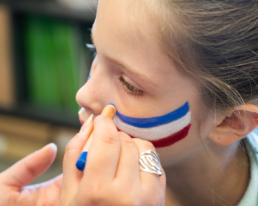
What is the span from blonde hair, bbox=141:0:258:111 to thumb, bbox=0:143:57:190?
0.50 metres

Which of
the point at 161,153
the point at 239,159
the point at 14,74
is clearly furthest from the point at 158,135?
the point at 14,74

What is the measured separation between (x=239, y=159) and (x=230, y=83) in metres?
0.32

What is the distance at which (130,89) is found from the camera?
0.80 metres

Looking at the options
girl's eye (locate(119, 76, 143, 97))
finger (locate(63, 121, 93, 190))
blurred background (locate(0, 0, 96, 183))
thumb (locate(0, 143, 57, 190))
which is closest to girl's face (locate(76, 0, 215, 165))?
girl's eye (locate(119, 76, 143, 97))

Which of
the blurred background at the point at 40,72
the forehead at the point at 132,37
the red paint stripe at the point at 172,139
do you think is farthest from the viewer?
the blurred background at the point at 40,72

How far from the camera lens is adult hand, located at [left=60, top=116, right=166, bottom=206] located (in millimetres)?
619

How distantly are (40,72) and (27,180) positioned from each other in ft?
3.67

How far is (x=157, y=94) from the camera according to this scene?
773 millimetres

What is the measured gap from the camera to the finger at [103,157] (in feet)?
2.05

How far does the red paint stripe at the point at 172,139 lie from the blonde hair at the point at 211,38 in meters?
0.13

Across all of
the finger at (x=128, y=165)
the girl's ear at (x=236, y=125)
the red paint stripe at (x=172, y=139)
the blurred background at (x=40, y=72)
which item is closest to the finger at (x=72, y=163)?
the finger at (x=128, y=165)

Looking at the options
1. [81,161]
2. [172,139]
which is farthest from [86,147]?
[172,139]

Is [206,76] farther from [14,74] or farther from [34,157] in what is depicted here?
[14,74]

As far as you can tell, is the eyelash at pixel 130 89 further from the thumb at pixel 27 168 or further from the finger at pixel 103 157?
the thumb at pixel 27 168
